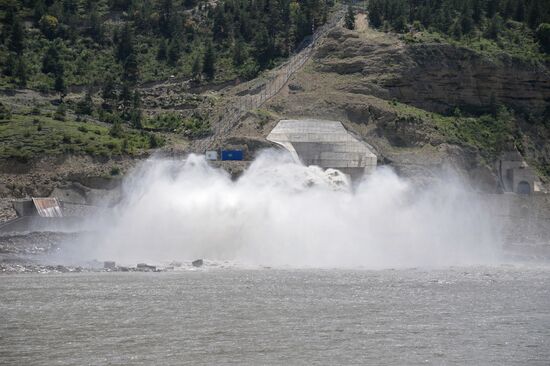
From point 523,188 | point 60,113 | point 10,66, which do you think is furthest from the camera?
point 10,66

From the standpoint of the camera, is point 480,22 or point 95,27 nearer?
point 480,22

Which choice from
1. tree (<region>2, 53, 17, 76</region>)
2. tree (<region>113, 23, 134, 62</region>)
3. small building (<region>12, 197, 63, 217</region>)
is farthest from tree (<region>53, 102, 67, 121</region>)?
small building (<region>12, 197, 63, 217</region>)

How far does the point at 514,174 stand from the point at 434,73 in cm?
1187

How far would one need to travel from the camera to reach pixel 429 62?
106 m

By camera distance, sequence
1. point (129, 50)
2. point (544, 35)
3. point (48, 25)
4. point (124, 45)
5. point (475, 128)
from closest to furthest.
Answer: point (475, 128) < point (544, 35) < point (129, 50) < point (124, 45) < point (48, 25)

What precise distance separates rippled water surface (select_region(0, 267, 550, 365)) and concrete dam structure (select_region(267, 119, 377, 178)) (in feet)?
95.5

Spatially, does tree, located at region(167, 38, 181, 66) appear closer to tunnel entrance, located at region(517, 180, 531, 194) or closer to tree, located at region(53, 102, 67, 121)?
tree, located at region(53, 102, 67, 121)

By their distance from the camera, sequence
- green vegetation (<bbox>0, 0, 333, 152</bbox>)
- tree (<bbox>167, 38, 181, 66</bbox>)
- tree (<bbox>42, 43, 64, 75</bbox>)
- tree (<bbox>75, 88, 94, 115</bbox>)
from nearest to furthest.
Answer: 1. green vegetation (<bbox>0, 0, 333, 152</bbox>)
2. tree (<bbox>75, 88, 94, 115</bbox>)
3. tree (<bbox>42, 43, 64, 75</bbox>)
4. tree (<bbox>167, 38, 181, 66</bbox>)

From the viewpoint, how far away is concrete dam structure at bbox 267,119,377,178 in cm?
9331

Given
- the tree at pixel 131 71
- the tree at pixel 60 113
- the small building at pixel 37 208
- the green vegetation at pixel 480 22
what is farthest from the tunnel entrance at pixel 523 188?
the small building at pixel 37 208

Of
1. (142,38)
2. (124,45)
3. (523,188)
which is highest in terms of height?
(142,38)

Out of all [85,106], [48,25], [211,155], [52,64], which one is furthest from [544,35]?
[48,25]

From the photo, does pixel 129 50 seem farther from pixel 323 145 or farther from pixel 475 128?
pixel 475 128

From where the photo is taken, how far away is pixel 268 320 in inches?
1790
